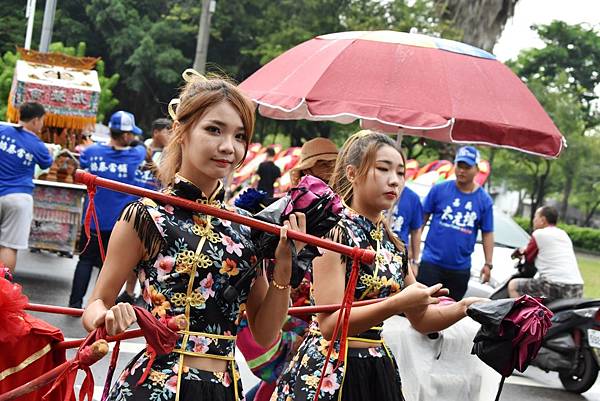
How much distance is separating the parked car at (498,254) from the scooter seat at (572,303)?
252 centimetres

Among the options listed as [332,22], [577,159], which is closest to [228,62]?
[332,22]

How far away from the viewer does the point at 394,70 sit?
239 inches

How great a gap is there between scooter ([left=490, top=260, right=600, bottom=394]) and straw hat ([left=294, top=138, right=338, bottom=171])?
12.8ft

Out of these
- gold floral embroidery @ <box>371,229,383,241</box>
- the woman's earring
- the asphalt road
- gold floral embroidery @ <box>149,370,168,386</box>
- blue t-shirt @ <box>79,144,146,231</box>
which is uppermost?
the woman's earring

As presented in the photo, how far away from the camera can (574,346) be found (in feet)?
28.6

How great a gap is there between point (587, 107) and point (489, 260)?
38.8 metres

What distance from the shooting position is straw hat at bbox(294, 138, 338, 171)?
5605mm

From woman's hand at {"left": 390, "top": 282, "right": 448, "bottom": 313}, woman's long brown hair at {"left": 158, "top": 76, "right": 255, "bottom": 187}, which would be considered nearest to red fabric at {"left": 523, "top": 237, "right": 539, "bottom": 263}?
woman's hand at {"left": 390, "top": 282, "right": 448, "bottom": 313}

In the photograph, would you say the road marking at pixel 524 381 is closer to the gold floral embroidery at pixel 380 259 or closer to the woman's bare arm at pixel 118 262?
the gold floral embroidery at pixel 380 259

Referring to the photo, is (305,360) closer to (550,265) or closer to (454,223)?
(454,223)

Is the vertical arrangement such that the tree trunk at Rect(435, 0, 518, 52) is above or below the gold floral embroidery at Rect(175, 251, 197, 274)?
above

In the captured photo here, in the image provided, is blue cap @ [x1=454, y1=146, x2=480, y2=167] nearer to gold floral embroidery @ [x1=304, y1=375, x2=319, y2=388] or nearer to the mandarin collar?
gold floral embroidery @ [x1=304, y1=375, x2=319, y2=388]

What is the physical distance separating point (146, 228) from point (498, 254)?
10.5 metres

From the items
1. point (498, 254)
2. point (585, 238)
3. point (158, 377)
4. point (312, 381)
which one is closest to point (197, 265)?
point (158, 377)
